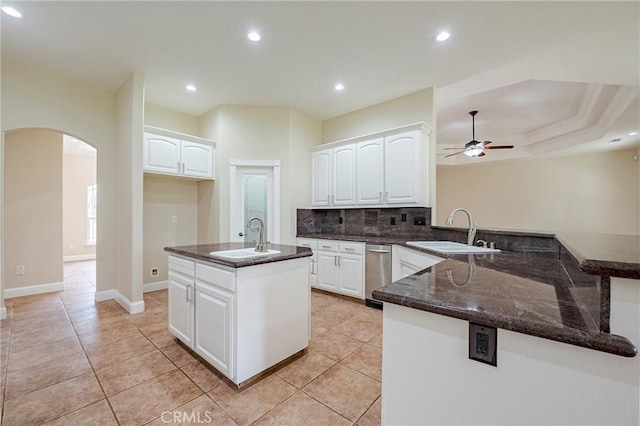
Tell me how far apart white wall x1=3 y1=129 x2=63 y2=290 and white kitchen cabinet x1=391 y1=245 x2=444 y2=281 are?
5.16 meters

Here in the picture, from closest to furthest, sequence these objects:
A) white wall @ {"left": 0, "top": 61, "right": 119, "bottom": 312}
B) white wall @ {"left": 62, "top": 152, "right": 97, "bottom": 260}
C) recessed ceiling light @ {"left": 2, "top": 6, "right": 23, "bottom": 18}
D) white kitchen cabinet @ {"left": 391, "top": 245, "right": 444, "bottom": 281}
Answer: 1. recessed ceiling light @ {"left": 2, "top": 6, "right": 23, "bottom": 18}
2. white kitchen cabinet @ {"left": 391, "top": 245, "right": 444, "bottom": 281}
3. white wall @ {"left": 0, "top": 61, "right": 119, "bottom": 312}
4. white wall @ {"left": 62, "top": 152, "right": 97, "bottom": 260}

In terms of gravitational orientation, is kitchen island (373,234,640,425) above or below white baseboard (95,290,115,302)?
above

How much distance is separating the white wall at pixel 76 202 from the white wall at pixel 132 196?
202 inches

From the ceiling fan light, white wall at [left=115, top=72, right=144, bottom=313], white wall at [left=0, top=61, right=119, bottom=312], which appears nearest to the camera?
white wall at [left=0, top=61, right=119, bottom=312]

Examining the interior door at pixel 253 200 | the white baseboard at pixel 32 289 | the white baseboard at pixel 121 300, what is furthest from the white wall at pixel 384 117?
the white baseboard at pixel 32 289

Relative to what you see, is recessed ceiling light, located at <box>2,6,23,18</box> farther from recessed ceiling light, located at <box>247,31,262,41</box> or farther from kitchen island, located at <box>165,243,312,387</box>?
kitchen island, located at <box>165,243,312,387</box>

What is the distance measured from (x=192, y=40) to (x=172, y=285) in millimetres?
2483

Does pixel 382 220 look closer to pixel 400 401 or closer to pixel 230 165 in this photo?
pixel 230 165

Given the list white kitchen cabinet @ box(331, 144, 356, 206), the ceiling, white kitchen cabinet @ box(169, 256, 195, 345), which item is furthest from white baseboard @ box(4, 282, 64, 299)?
white kitchen cabinet @ box(331, 144, 356, 206)

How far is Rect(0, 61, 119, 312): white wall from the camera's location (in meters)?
3.20

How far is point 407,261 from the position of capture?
3105 millimetres

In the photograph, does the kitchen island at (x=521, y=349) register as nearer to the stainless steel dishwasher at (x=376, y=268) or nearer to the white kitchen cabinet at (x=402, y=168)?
the stainless steel dishwasher at (x=376, y=268)

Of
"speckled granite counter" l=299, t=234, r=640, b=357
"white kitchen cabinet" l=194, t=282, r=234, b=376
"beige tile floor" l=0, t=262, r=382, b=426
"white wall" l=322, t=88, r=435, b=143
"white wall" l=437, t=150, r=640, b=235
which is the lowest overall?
"beige tile floor" l=0, t=262, r=382, b=426

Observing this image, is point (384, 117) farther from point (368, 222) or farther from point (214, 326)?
point (214, 326)
